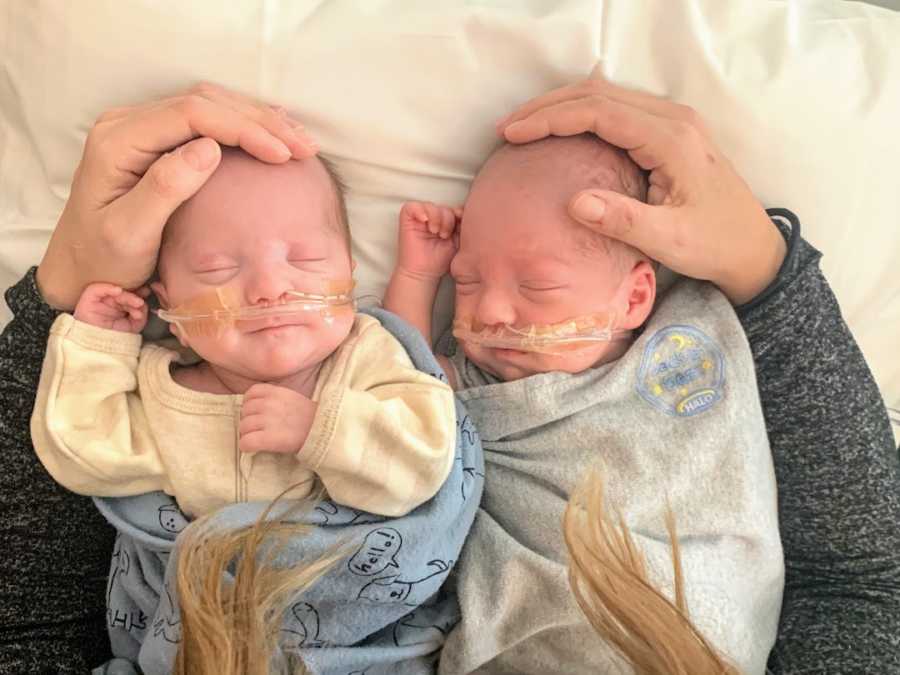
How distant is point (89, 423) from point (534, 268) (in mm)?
627

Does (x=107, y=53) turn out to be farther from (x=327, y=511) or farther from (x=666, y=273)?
(x=666, y=273)

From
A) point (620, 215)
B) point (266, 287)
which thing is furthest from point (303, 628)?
point (620, 215)

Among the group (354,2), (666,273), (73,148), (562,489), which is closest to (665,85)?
(666,273)

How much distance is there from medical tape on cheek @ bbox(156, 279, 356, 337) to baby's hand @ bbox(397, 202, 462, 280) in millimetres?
182

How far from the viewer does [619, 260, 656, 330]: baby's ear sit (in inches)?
46.6

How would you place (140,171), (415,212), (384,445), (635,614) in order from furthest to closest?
(415,212) < (140,171) < (384,445) < (635,614)

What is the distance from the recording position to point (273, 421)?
1.01 m

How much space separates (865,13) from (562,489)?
0.84 metres

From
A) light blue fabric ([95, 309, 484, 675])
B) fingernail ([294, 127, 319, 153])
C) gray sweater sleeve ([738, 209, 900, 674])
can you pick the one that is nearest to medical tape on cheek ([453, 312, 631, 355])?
light blue fabric ([95, 309, 484, 675])

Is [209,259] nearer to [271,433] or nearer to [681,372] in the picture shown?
[271,433]

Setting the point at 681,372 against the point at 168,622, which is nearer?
the point at 168,622

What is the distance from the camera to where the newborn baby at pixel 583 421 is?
1093 mm

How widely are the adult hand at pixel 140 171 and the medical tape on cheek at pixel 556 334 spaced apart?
372mm

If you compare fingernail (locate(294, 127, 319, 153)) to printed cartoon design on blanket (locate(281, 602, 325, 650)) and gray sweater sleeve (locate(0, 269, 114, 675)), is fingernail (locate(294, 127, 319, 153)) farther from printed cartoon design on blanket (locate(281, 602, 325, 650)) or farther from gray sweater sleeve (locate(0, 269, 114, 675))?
printed cartoon design on blanket (locate(281, 602, 325, 650))
